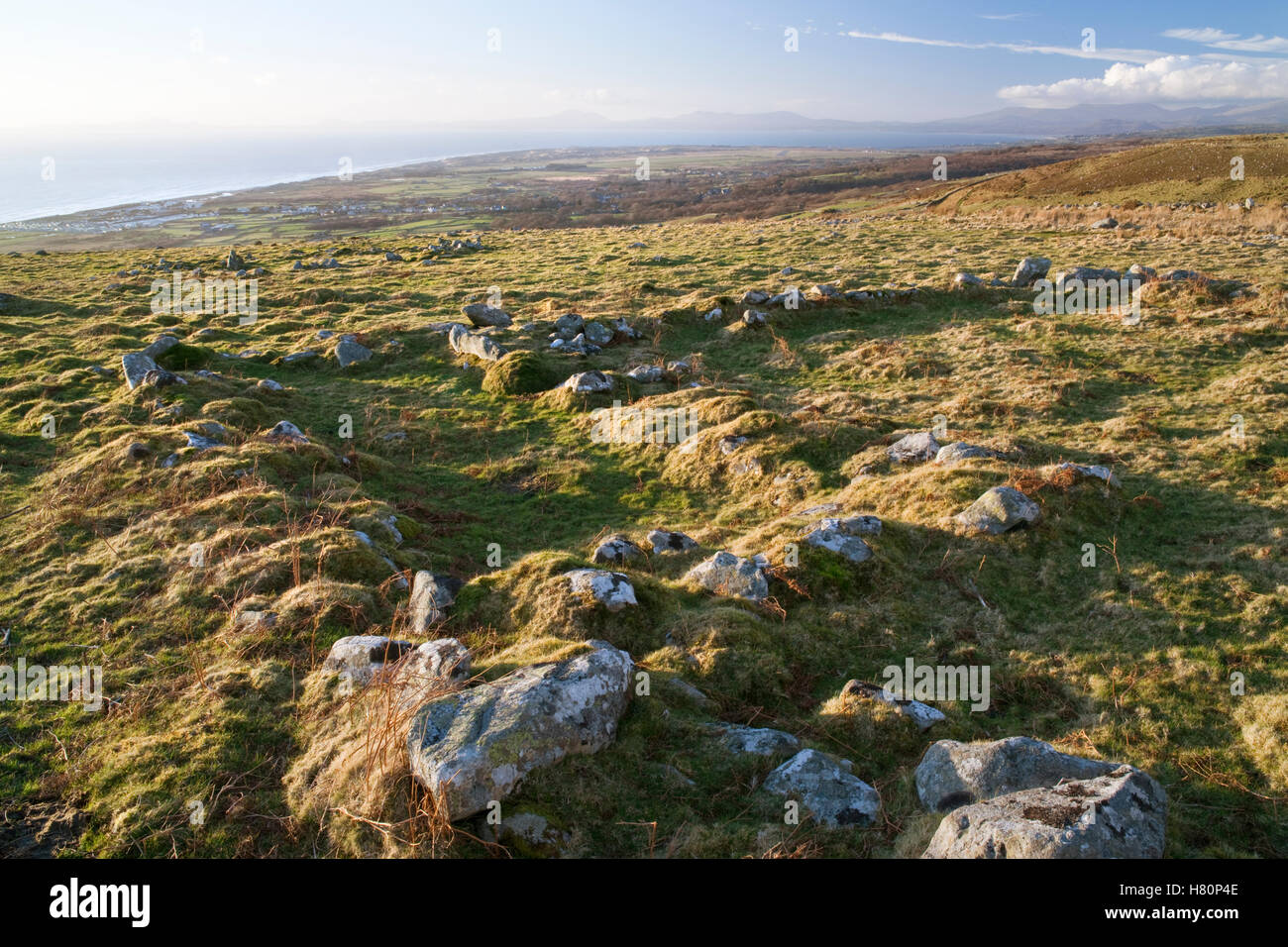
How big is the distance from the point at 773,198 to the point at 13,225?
143033mm

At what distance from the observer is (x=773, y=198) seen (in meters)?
104

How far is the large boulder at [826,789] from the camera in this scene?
21.7 ft

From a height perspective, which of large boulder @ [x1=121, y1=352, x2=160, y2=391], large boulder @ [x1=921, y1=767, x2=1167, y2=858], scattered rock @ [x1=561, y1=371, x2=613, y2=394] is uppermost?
large boulder @ [x1=121, y1=352, x2=160, y2=391]

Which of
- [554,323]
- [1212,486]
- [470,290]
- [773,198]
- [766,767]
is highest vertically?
[773,198]

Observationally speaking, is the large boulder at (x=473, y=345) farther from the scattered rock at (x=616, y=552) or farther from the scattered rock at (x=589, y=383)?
the scattered rock at (x=616, y=552)

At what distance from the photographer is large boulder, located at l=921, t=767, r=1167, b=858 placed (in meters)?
5.28

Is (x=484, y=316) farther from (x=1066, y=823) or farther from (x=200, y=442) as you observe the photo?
(x=1066, y=823)

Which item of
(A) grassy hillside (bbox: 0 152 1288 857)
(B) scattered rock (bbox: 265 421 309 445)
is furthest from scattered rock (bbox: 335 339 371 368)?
(B) scattered rock (bbox: 265 421 309 445)

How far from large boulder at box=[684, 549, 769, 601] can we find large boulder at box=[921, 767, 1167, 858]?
5.27 metres

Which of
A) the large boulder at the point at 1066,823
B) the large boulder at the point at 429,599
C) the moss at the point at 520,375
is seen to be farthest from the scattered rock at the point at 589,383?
the large boulder at the point at 1066,823

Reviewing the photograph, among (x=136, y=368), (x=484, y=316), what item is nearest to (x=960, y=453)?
(x=484, y=316)

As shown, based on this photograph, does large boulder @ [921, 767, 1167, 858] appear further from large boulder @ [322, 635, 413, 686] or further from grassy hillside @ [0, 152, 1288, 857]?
large boulder @ [322, 635, 413, 686]
